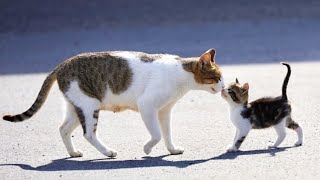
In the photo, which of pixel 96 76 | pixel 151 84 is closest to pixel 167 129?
pixel 151 84

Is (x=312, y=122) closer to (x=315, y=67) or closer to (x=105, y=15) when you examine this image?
(x=315, y=67)

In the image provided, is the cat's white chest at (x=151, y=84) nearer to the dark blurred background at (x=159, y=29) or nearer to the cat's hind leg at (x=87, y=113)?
the cat's hind leg at (x=87, y=113)

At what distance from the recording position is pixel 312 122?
31.6 ft

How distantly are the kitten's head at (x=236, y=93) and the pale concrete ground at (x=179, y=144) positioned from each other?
0.46 metres

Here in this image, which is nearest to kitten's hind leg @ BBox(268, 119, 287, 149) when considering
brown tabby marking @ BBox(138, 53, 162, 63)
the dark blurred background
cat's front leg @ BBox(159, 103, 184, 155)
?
cat's front leg @ BBox(159, 103, 184, 155)

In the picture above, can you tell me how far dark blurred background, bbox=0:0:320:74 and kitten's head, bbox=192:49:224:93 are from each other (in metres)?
5.74

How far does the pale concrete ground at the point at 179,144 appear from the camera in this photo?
7625mm

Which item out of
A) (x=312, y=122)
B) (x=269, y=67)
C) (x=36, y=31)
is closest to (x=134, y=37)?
(x=36, y=31)

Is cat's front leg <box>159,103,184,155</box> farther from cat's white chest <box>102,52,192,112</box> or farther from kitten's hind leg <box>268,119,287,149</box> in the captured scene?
kitten's hind leg <box>268,119,287,149</box>

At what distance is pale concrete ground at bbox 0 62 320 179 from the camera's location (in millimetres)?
7625

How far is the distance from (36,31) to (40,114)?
27.0 feet

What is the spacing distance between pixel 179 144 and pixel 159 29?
9428 mm

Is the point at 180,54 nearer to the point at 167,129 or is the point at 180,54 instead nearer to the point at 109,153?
the point at 167,129

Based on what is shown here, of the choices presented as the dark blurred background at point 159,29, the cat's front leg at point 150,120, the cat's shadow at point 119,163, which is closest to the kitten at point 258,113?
the cat's shadow at point 119,163
